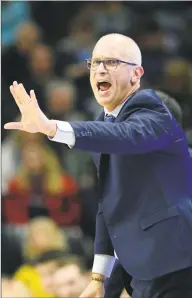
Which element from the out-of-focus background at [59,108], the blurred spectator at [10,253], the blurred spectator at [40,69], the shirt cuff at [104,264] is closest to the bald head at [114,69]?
the shirt cuff at [104,264]

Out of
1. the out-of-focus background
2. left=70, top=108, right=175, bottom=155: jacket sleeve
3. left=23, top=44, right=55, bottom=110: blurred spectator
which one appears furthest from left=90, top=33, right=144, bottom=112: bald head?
left=23, top=44, right=55, bottom=110: blurred spectator

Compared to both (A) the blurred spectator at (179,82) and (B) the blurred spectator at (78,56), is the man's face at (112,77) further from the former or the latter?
(B) the blurred spectator at (78,56)

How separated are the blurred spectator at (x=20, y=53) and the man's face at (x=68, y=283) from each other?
1.15 m

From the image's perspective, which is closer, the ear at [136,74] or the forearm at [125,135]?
the forearm at [125,135]

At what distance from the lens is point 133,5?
4.18 m

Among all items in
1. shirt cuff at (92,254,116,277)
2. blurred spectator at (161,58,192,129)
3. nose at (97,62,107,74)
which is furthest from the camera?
blurred spectator at (161,58,192,129)

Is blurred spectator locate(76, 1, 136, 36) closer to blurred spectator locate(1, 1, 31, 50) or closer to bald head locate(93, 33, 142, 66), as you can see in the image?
blurred spectator locate(1, 1, 31, 50)

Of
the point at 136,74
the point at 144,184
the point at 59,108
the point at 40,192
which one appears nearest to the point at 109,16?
the point at 59,108

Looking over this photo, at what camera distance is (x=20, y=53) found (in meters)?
4.08

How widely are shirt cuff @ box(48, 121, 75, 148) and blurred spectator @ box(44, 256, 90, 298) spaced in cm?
201

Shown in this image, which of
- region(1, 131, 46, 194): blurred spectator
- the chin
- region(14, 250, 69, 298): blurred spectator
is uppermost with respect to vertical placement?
the chin

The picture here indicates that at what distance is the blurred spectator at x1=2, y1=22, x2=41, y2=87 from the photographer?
400 centimetres

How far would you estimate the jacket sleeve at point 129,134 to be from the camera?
164 centimetres

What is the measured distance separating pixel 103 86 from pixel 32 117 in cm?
33
